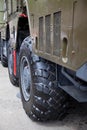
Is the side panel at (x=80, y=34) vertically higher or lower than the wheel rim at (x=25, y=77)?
higher

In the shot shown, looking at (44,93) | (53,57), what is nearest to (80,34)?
(53,57)

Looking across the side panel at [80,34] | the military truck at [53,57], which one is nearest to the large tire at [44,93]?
the military truck at [53,57]

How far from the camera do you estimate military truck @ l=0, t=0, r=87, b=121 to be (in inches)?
88.1

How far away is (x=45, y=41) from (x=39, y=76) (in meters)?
0.68

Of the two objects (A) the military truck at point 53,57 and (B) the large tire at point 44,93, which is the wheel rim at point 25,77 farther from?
(B) the large tire at point 44,93

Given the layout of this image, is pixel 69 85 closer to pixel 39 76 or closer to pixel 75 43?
pixel 39 76

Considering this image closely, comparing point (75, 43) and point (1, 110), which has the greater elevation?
point (75, 43)

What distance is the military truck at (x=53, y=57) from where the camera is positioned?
2238mm

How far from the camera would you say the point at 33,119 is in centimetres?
396

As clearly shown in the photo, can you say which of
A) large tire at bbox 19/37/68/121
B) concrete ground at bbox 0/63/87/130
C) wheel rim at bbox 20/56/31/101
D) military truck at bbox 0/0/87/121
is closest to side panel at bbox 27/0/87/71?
military truck at bbox 0/0/87/121

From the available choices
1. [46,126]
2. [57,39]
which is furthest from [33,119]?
[57,39]

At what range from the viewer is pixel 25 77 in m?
4.36

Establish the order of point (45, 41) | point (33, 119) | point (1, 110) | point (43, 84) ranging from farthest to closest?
1. point (1, 110)
2. point (33, 119)
3. point (43, 84)
4. point (45, 41)

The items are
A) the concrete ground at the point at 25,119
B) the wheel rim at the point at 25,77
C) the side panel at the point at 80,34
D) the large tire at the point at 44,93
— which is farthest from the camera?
the wheel rim at the point at 25,77
